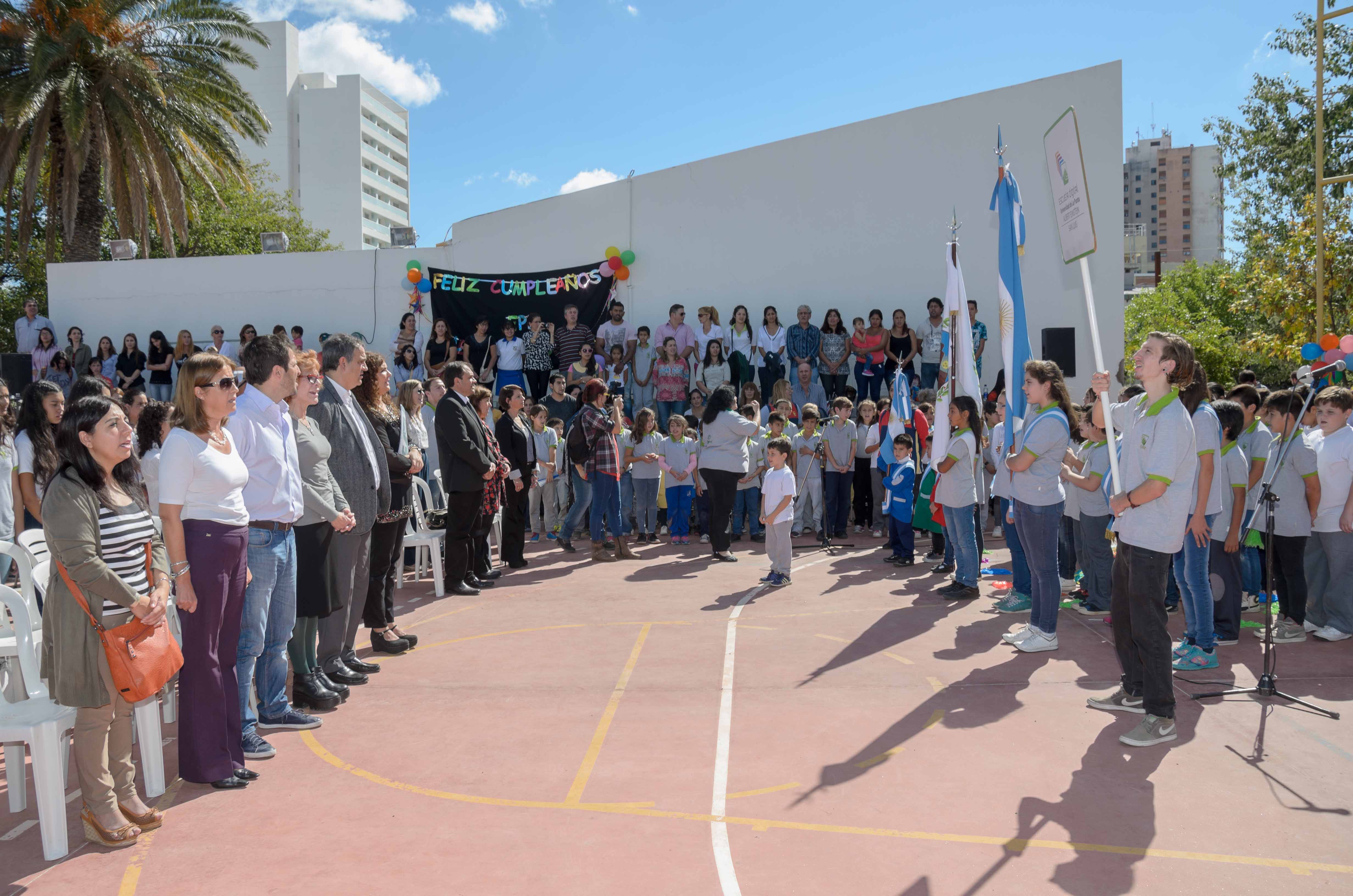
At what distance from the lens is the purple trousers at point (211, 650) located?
4137 millimetres

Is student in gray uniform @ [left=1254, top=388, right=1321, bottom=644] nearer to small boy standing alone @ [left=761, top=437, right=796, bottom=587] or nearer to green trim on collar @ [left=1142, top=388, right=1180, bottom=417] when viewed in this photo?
green trim on collar @ [left=1142, top=388, right=1180, bottom=417]

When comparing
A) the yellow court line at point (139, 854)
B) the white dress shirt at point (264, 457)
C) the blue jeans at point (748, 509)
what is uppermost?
the white dress shirt at point (264, 457)

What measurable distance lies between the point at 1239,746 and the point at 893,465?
19.1 feet

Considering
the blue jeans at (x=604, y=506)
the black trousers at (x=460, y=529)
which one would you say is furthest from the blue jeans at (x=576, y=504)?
the black trousers at (x=460, y=529)

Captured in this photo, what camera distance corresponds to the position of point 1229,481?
6.59 meters

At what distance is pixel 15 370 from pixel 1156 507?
56.6ft

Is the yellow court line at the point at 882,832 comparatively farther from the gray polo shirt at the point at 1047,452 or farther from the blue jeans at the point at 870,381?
the blue jeans at the point at 870,381

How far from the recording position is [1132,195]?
15550 centimetres

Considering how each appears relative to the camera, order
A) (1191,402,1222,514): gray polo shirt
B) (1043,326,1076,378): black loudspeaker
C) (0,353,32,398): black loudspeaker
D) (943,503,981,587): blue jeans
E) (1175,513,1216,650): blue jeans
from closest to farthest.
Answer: (1191,402,1222,514): gray polo shirt
(1175,513,1216,650): blue jeans
(943,503,981,587): blue jeans
(1043,326,1076,378): black loudspeaker
(0,353,32,398): black loudspeaker

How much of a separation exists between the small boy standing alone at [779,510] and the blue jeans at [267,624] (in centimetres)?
466

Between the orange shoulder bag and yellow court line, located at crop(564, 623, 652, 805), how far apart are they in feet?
5.93

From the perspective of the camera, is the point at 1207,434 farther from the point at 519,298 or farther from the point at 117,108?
the point at 117,108

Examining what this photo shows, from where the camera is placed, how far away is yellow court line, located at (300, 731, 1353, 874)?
3484mm

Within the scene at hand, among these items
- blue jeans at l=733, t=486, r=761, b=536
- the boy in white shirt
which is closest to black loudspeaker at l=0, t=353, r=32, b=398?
blue jeans at l=733, t=486, r=761, b=536
